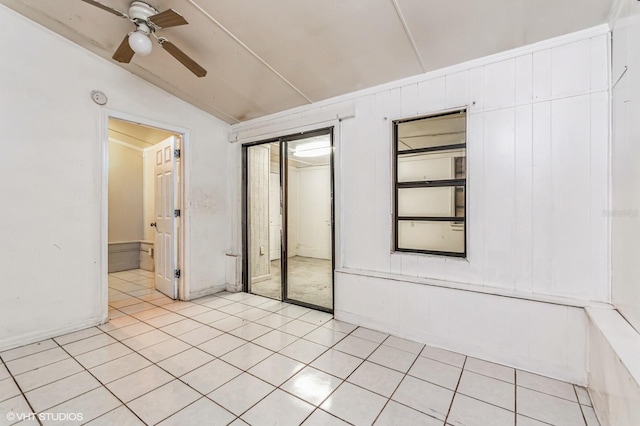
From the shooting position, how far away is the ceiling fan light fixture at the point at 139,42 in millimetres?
2162

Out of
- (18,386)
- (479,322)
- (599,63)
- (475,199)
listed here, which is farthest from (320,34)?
(18,386)

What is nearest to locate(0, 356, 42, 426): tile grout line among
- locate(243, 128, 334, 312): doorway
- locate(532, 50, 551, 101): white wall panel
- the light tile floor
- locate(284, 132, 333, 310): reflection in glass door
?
the light tile floor

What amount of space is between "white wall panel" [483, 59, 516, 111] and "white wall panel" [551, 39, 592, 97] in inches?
9.9

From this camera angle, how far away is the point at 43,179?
261 centimetres

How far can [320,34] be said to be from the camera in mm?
2275

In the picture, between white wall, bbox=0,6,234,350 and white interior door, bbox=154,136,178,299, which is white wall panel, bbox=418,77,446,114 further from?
white interior door, bbox=154,136,178,299

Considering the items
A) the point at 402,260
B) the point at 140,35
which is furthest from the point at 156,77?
the point at 402,260

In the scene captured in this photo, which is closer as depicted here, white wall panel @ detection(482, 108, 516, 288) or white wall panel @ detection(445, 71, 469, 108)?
white wall panel @ detection(482, 108, 516, 288)

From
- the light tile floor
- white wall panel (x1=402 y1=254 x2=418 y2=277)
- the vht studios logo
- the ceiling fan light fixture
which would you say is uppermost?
the ceiling fan light fixture

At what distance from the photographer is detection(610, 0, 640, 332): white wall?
1.48 metres

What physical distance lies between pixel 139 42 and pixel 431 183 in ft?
8.79

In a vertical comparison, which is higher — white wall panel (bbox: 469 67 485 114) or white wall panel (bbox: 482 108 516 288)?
white wall panel (bbox: 469 67 485 114)

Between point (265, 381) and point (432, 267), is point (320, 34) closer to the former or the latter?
point (432, 267)

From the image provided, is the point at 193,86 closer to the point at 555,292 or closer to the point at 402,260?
the point at 402,260
